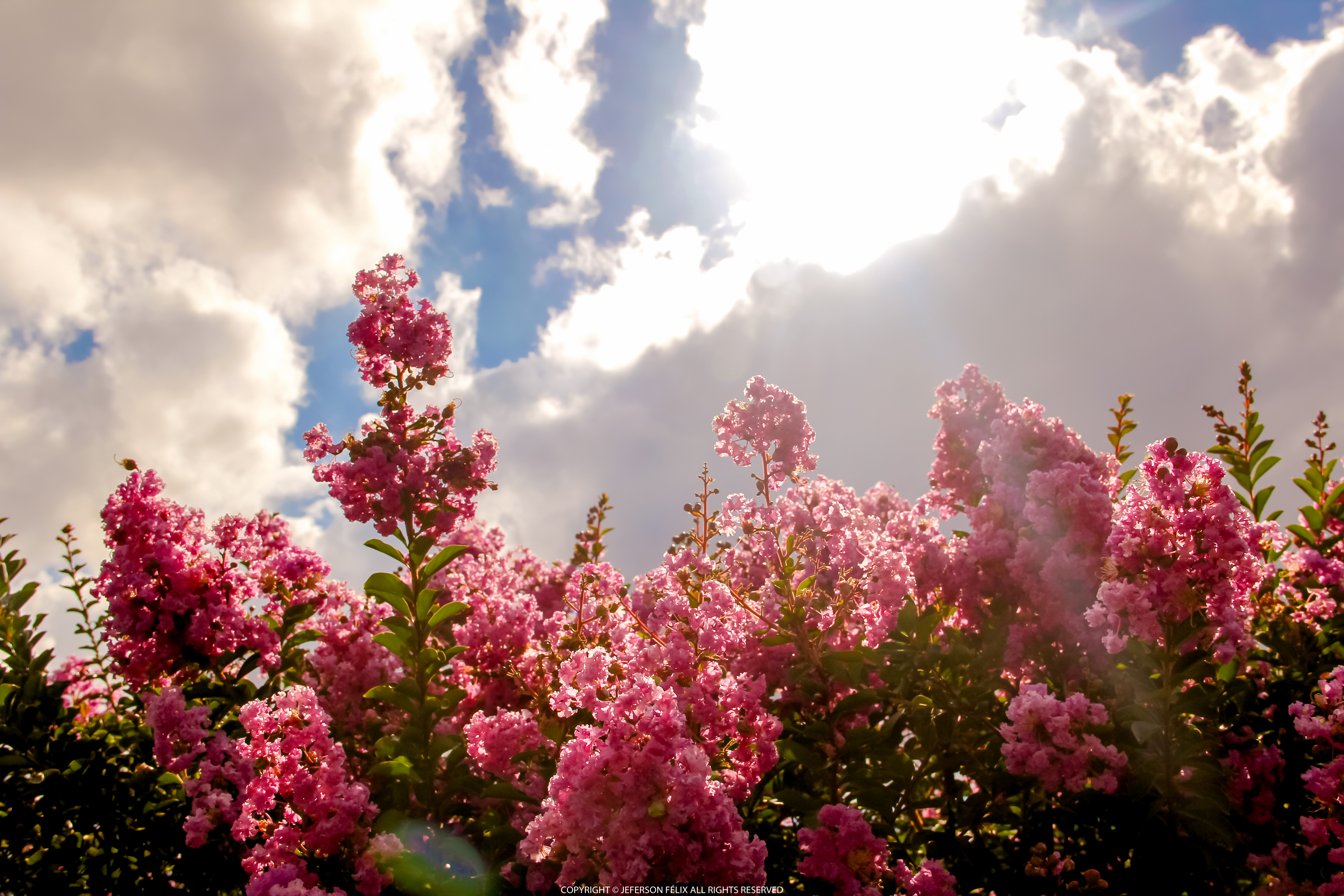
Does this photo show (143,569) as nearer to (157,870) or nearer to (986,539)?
(157,870)

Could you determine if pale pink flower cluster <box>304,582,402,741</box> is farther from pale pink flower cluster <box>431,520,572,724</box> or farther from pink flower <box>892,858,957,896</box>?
pink flower <box>892,858,957,896</box>

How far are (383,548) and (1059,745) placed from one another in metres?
3.41

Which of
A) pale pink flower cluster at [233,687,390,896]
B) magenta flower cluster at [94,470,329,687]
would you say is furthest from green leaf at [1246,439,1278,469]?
magenta flower cluster at [94,470,329,687]

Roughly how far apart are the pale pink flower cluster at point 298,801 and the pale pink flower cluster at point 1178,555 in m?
3.39

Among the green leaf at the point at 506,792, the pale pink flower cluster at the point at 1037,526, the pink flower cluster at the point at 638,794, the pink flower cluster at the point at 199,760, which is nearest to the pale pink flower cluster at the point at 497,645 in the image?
the green leaf at the point at 506,792

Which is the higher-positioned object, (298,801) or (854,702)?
(854,702)

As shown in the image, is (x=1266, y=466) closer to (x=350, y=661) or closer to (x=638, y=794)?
(x=638, y=794)

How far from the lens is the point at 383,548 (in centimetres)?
390

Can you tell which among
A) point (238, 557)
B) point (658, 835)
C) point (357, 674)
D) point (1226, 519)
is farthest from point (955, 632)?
point (238, 557)

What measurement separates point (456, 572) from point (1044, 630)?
157 inches

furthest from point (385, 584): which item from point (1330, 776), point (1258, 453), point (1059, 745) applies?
point (1258, 453)

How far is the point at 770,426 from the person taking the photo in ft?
15.1

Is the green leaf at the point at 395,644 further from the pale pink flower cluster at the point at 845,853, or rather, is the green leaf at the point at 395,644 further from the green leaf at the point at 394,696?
the pale pink flower cluster at the point at 845,853

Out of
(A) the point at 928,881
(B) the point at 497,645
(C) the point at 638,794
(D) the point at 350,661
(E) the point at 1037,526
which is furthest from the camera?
(D) the point at 350,661
